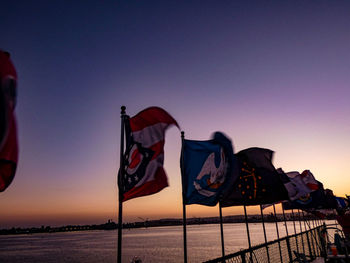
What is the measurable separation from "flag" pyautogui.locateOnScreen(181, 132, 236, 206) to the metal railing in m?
2.03

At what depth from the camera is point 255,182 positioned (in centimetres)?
1176

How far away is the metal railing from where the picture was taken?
7242 millimetres

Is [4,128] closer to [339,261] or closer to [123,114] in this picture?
[123,114]

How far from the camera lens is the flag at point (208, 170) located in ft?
28.7

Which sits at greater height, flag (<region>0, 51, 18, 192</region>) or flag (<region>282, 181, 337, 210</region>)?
flag (<region>0, 51, 18, 192</region>)

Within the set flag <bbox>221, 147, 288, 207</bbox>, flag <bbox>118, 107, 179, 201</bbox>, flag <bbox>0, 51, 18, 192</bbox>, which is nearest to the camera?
flag <bbox>0, 51, 18, 192</bbox>

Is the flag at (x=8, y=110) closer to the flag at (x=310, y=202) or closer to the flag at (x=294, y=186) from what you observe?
the flag at (x=294, y=186)

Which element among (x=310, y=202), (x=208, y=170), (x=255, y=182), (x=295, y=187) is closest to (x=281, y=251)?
(x=255, y=182)

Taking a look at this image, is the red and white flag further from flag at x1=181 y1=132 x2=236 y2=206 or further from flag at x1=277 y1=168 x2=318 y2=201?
flag at x1=181 y1=132 x2=236 y2=206

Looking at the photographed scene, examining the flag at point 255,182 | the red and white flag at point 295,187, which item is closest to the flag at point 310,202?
the red and white flag at point 295,187

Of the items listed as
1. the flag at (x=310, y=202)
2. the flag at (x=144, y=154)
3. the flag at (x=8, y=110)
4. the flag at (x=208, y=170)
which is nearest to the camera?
the flag at (x=8, y=110)

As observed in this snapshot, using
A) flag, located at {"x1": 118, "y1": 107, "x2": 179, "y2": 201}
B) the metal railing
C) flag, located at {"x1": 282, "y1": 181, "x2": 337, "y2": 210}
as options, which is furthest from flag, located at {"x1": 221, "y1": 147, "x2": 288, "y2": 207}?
flag, located at {"x1": 282, "y1": 181, "x2": 337, "y2": 210}

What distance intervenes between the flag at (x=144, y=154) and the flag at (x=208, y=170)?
8.36 ft

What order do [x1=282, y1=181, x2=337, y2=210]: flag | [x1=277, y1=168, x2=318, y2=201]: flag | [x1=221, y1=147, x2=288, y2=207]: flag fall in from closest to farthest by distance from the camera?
1. [x1=221, y1=147, x2=288, y2=207]: flag
2. [x1=277, y1=168, x2=318, y2=201]: flag
3. [x1=282, y1=181, x2=337, y2=210]: flag
